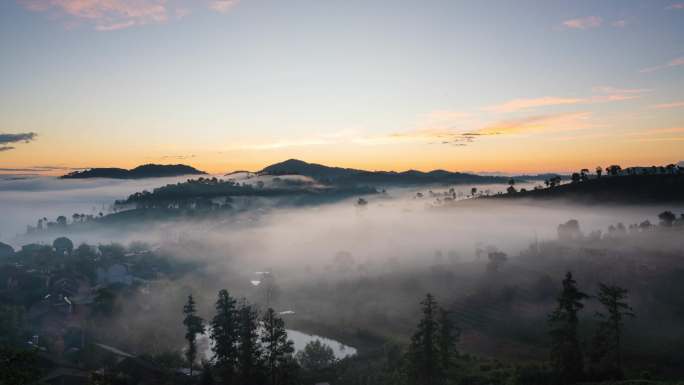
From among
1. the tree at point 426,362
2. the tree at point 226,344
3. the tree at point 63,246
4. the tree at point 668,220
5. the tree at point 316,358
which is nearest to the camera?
the tree at point 426,362

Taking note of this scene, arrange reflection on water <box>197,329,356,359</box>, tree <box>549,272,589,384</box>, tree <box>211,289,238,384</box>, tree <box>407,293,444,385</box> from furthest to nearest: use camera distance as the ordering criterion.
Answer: reflection on water <box>197,329,356,359</box> < tree <box>211,289,238,384</box> < tree <box>549,272,589,384</box> < tree <box>407,293,444,385</box>

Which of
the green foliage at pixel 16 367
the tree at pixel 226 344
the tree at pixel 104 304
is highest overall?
the green foliage at pixel 16 367

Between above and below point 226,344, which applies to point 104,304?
below

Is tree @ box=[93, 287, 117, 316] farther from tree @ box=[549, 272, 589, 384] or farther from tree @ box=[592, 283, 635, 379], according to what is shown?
tree @ box=[592, 283, 635, 379]

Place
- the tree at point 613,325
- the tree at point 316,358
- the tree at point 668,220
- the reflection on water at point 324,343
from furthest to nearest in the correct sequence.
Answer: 1. the tree at point 668,220
2. the reflection on water at point 324,343
3. the tree at point 316,358
4. the tree at point 613,325

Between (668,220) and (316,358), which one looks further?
(668,220)

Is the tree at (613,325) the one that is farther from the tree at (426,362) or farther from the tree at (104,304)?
the tree at (104,304)

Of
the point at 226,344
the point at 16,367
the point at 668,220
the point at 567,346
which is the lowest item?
the point at 226,344

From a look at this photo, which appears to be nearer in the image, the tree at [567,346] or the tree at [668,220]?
the tree at [567,346]

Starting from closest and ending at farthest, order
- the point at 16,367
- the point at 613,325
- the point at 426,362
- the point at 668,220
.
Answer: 1. the point at 16,367
2. the point at 426,362
3. the point at 613,325
4. the point at 668,220

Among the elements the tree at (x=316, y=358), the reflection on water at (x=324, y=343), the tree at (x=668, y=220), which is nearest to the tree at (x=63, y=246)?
the reflection on water at (x=324, y=343)

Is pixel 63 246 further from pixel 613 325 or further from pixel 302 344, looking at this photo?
pixel 613 325

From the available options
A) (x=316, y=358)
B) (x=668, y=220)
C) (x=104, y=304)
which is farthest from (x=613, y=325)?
(x=668, y=220)

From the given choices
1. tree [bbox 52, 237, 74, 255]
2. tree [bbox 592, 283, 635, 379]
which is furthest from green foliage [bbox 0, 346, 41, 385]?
tree [bbox 52, 237, 74, 255]
